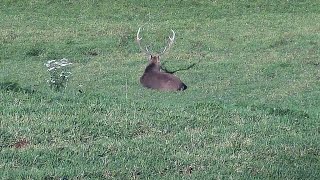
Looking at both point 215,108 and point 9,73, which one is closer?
point 215,108

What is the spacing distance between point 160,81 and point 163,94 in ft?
1.75

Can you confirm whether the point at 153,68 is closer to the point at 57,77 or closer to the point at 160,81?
the point at 160,81

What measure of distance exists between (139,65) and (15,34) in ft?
15.0

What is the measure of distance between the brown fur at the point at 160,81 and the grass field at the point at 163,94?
0.21 m

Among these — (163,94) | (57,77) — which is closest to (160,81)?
(163,94)

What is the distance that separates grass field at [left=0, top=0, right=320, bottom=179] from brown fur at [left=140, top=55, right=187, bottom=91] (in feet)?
0.70

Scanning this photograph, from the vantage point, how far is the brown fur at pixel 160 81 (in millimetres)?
14608

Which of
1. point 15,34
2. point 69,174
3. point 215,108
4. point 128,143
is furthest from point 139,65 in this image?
point 69,174

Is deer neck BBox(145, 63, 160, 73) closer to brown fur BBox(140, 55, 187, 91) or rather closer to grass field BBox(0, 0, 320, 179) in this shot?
brown fur BBox(140, 55, 187, 91)

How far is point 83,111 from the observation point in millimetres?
8242

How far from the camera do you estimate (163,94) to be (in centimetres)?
1441

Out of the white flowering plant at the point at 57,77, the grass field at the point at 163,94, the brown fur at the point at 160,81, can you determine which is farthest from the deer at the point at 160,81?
the white flowering plant at the point at 57,77

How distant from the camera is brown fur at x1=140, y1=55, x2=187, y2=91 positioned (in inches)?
575

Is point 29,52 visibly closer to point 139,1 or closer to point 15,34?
point 15,34
